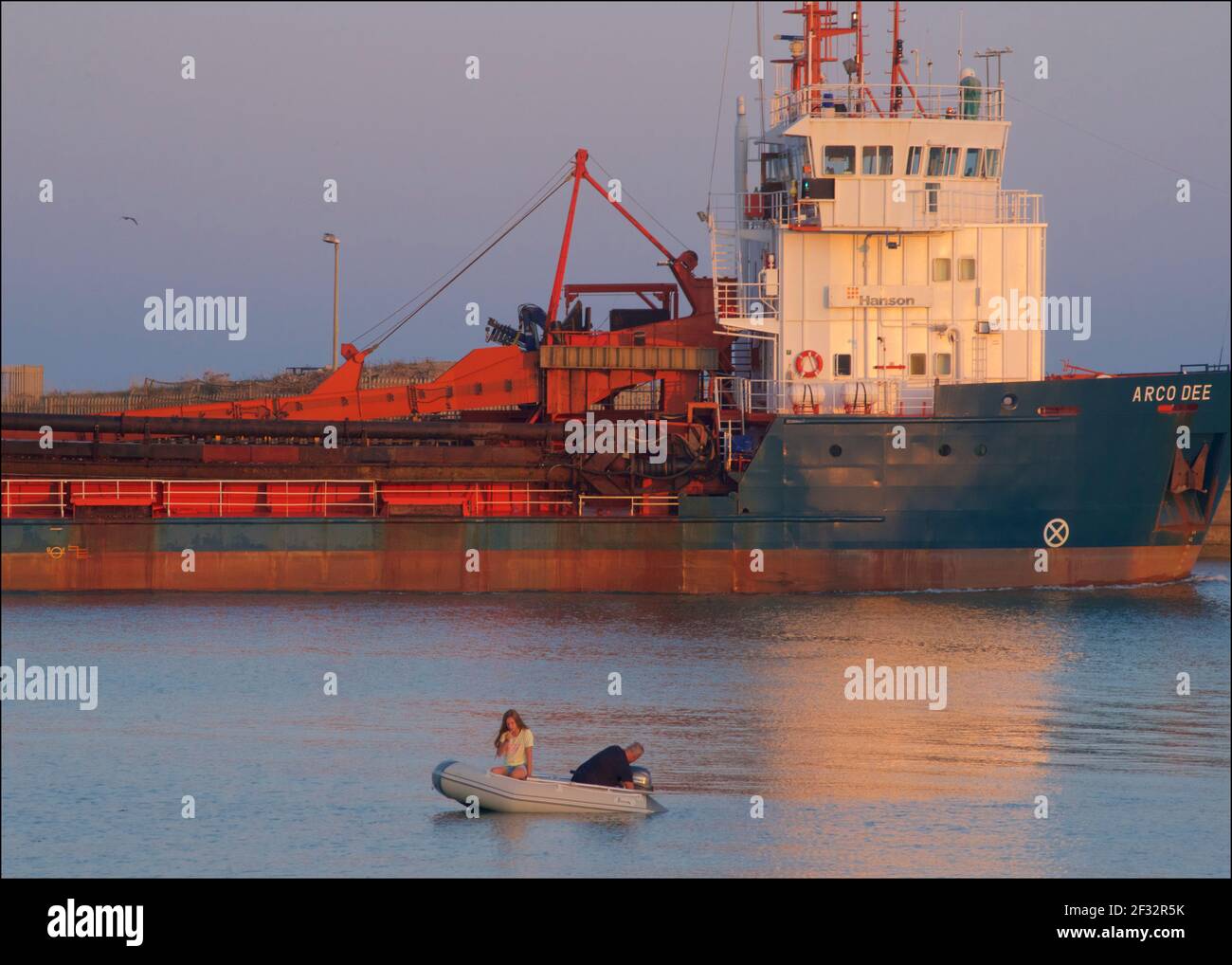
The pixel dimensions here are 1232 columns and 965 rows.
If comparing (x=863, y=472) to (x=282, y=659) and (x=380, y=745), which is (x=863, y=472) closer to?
(x=282, y=659)

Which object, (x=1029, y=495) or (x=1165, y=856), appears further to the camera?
(x=1029, y=495)

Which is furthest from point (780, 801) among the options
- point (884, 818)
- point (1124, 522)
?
point (1124, 522)

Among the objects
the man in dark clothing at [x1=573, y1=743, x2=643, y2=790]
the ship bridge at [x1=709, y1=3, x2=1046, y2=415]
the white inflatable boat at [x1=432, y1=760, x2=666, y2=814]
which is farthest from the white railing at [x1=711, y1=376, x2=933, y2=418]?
the white inflatable boat at [x1=432, y1=760, x2=666, y2=814]

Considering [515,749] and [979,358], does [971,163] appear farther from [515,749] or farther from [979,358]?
[515,749]

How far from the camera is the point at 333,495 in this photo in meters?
35.2

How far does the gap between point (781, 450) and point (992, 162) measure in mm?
8287

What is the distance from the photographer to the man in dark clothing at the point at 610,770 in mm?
17797

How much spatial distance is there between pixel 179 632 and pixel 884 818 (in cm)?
1627

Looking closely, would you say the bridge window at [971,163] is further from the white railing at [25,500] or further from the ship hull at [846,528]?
the white railing at [25,500]

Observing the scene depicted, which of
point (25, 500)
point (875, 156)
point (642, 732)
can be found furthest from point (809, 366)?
point (25, 500)

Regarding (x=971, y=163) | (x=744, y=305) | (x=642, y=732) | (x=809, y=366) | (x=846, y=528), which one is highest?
(x=971, y=163)

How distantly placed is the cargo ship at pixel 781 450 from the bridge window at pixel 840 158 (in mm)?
48

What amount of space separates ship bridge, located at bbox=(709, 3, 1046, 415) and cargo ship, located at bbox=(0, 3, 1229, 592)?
6cm

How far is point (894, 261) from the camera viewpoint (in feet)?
114
